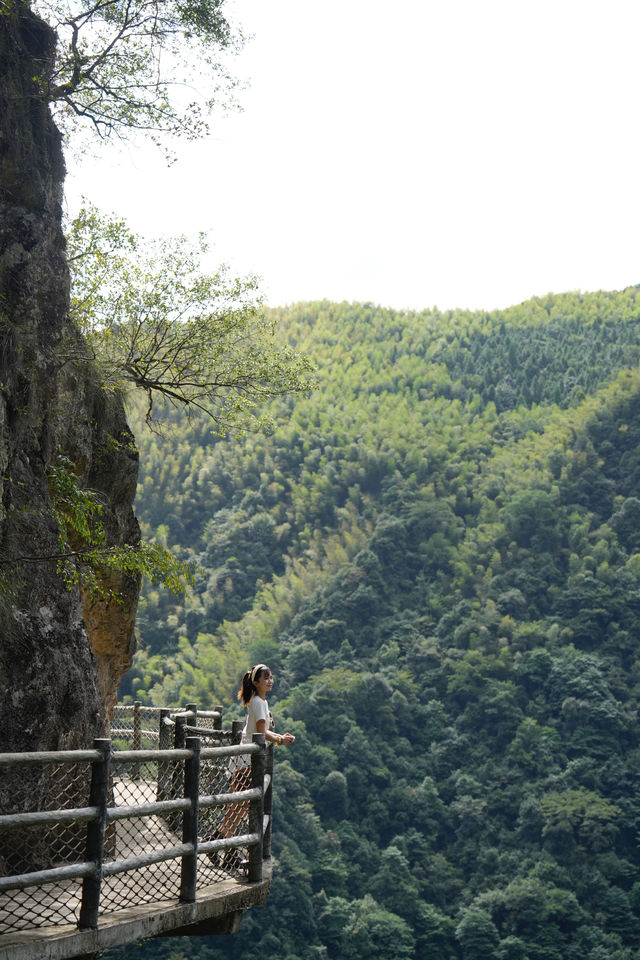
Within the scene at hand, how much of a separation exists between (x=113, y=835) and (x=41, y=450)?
3231 millimetres

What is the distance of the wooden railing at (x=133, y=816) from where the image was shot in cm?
484

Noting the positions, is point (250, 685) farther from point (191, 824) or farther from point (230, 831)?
point (191, 824)

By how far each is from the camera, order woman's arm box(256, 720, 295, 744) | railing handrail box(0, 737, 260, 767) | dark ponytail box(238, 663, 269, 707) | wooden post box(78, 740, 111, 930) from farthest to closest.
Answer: dark ponytail box(238, 663, 269, 707)
woman's arm box(256, 720, 295, 744)
wooden post box(78, 740, 111, 930)
railing handrail box(0, 737, 260, 767)

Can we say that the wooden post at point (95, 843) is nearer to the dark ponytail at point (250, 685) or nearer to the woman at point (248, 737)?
the woman at point (248, 737)

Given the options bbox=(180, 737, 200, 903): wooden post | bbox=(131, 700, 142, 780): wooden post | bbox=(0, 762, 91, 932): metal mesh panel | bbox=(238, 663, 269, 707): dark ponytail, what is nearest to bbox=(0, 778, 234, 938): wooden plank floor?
bbox=(0, 762, 91, 932): metal mesh panel

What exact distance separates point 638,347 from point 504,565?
3110cm

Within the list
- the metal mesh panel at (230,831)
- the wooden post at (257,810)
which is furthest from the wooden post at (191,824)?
the wooden post at (257,810)

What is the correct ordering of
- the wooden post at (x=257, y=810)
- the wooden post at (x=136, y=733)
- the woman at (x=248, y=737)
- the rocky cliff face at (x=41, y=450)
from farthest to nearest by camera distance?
the wooden post at (x=136, y=733), the rocky cliff face at (x=41, y=450), the woman at (x=248, y=737), the wooden post at (x=257, y=810)

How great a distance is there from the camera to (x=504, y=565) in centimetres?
8606

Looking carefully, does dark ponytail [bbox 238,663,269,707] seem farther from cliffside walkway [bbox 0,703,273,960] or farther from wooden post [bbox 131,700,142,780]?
wooden post [bbox 131,700,142,780]

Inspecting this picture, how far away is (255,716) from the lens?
289 inches

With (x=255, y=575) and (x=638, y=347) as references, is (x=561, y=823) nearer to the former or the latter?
(x=255, y=575)

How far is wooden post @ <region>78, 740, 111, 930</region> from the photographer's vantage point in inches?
201

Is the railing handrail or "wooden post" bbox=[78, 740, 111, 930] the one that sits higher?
the railing handrail
